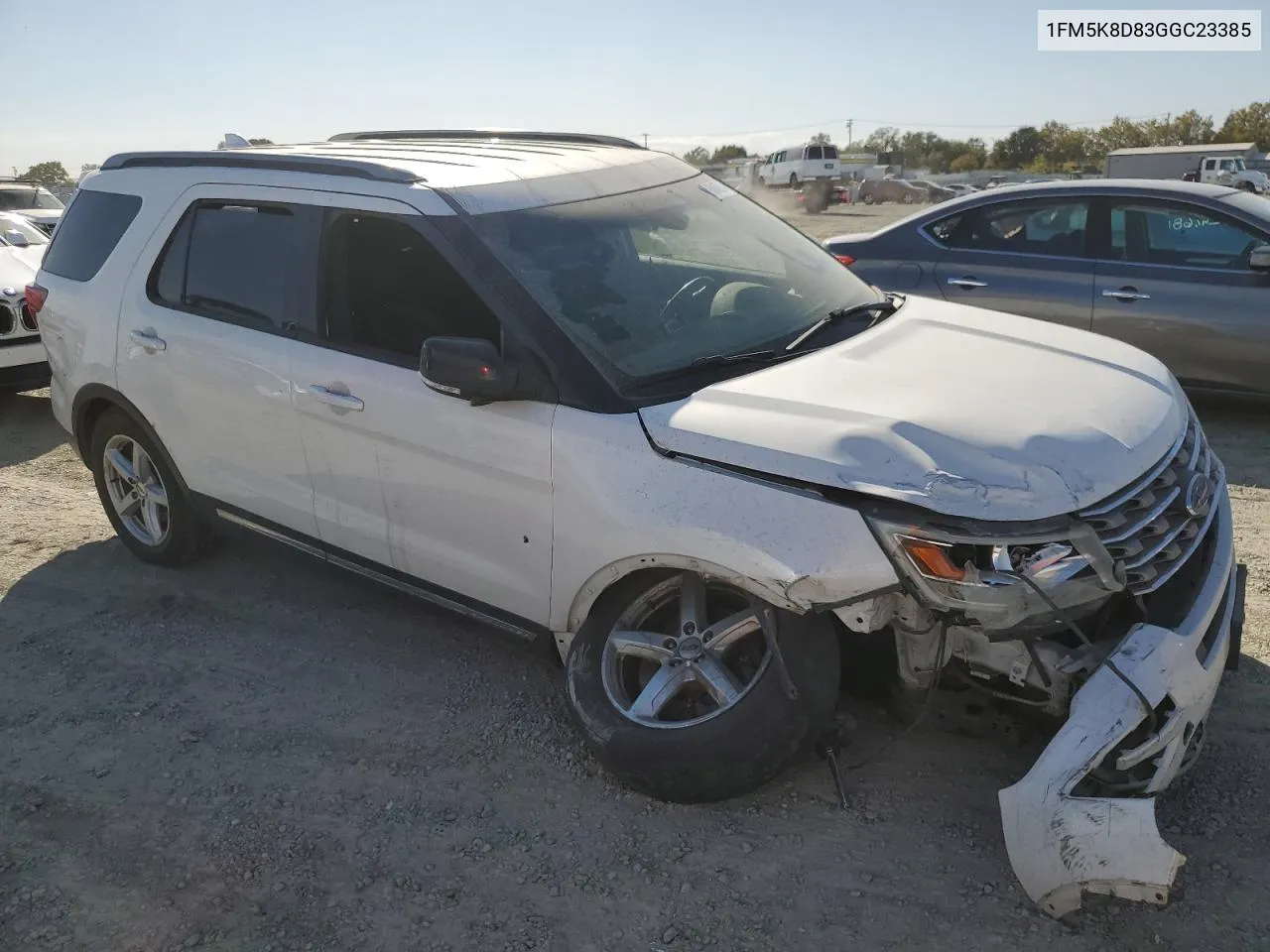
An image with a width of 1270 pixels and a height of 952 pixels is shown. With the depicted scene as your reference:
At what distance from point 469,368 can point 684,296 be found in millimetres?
878

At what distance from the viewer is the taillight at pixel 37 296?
5.24m

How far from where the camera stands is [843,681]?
11.5 ft

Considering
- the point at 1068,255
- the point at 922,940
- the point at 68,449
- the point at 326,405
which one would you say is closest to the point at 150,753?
the point at 326,405

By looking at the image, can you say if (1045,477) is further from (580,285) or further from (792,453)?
(580,285)

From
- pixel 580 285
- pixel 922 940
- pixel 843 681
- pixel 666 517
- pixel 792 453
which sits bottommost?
pixel 922 940

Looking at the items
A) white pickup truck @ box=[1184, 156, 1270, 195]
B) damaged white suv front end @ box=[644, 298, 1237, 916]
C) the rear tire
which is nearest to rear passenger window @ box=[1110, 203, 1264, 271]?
damaged white suv front end @ box=[644, 298, 1237, 916]

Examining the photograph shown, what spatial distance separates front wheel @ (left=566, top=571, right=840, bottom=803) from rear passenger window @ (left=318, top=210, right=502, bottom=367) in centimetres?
99

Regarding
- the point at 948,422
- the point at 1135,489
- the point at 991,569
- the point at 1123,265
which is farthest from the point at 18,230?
the point at 1135,489

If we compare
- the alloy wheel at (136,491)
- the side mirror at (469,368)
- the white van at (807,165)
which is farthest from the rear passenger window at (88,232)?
the white van at (807,165)

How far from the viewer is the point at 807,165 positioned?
4703 cm

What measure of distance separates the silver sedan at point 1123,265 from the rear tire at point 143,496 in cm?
471

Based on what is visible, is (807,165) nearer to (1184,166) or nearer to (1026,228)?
(1184,166)

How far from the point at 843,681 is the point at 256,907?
183 cm

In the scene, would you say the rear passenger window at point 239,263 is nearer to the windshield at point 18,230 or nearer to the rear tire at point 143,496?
the rear tire at point 143,496
